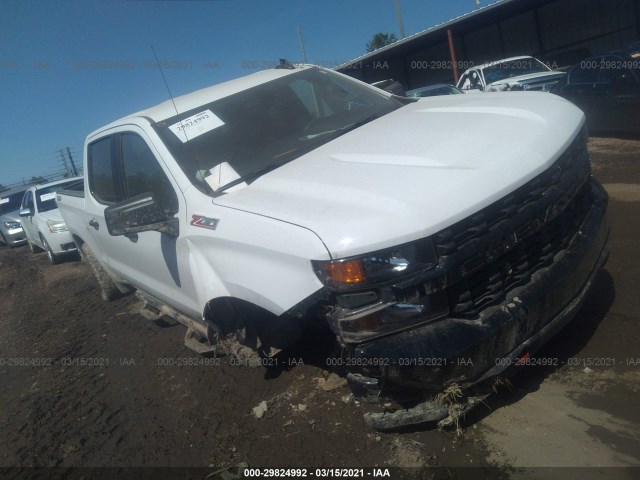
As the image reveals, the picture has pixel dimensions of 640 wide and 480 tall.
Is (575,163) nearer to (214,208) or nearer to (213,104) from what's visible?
(214,208)

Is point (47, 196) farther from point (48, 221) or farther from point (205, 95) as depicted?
point (205, 95)

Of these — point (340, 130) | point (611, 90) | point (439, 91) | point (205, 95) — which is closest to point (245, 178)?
point (340, 130)

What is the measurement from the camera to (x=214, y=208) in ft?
9.49

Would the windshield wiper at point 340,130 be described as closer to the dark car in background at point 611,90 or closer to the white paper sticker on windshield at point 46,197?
the dark car in background at point 611,90

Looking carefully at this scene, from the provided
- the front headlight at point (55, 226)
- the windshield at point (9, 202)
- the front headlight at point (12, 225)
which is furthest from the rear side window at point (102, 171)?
the windshield at point (9, 202)

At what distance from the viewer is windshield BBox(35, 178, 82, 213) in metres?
11.9

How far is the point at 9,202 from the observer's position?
18.5 meters

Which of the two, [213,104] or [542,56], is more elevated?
[213,104]

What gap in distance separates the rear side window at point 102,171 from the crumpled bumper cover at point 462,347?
293 centimetres

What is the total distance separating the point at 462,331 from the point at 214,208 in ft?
4.79

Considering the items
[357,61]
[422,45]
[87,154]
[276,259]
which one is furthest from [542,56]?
[276,259]

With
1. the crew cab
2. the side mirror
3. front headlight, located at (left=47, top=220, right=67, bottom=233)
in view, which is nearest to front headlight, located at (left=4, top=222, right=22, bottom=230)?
front headlight, located at (left=47, top=220, right=67, bottom=233)

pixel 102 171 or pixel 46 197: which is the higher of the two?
pixel 102 171

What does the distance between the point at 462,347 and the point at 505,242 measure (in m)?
0.52
